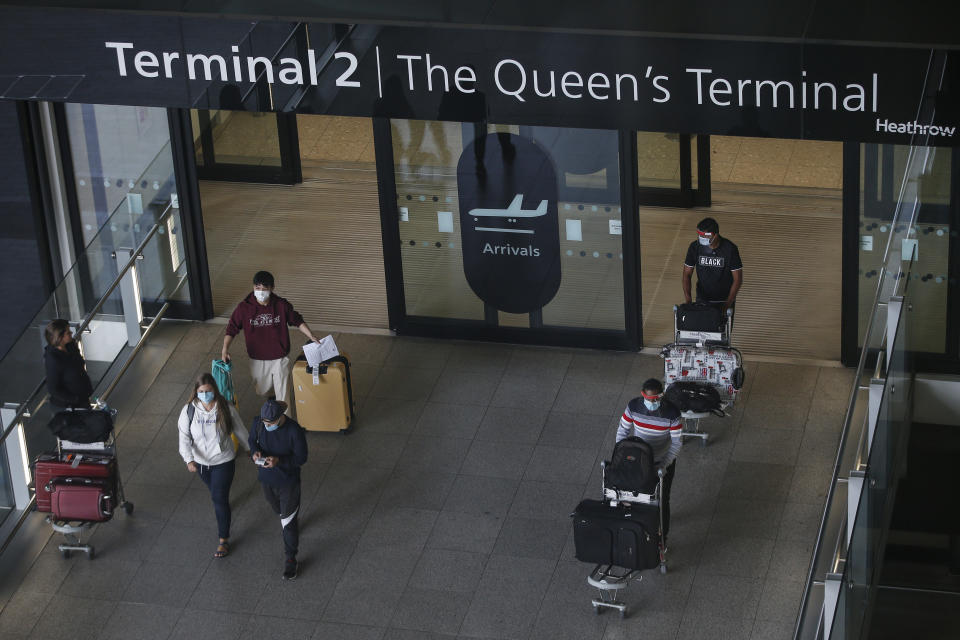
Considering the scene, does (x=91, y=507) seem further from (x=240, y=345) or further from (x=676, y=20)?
(x=676, y=20)

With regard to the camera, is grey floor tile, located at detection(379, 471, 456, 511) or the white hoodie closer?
the white hoodie

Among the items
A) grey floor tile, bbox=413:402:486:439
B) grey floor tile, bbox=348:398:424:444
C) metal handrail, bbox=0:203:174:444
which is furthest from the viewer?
grey floor tile, bbox=348:398:424:444

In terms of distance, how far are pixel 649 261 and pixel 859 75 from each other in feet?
16.4

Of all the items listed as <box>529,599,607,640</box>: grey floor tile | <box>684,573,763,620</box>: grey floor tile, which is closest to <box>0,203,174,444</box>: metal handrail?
<box>529,599,607,640</box>: grey floor tile

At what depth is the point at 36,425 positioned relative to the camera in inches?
488

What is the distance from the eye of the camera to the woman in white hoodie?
11.2 m

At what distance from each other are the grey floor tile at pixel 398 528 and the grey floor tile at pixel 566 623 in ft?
4.26

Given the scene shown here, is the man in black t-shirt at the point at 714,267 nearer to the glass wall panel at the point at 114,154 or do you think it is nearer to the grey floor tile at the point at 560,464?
the grey floor tile at the point at 560,464

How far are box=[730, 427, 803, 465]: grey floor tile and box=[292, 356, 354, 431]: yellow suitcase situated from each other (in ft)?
10.6

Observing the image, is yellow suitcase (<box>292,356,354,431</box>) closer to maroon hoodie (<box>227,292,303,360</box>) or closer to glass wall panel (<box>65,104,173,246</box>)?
maroon hoodie (<box>227,292,303,360</box>)

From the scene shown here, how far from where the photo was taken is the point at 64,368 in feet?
39.3

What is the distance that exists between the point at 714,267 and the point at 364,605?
4.18m

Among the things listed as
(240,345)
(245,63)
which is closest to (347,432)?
(240,345)

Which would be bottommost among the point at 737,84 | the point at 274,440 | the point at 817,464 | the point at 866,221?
the point at 817,464
